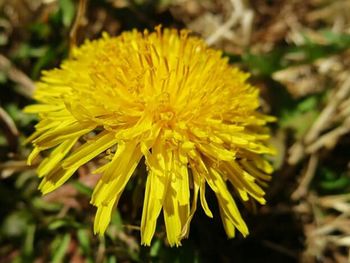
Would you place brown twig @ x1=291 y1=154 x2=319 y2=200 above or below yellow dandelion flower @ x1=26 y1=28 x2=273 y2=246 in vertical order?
below

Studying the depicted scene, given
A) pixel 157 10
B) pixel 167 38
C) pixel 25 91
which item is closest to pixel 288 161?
pixel 167 38

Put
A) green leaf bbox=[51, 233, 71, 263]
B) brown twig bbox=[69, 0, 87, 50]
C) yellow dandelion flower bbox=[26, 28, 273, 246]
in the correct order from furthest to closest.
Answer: brown twig bbox=[69, 0, 87, 50] < green leaf bbox=[51, 233, 71, 263] < yellow dandelion flower bbox=[26, 28, 273, 246]

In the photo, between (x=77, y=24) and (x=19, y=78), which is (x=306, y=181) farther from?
(x=19, y=78)

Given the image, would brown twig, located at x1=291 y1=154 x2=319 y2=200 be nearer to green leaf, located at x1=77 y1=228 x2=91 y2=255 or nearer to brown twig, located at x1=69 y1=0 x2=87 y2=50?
green leaf, located at x1=77 y1=228 x2=91 y2=255

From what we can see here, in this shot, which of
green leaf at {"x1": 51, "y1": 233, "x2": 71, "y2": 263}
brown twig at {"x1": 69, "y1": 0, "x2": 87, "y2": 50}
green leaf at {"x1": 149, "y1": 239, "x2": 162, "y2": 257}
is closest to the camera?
green leaf at {"x1": 149, "y1": 239, "x2": 162, "y2": 257}

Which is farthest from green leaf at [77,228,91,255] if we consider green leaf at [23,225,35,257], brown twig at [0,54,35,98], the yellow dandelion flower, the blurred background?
brown twig at [0,54,35,98]

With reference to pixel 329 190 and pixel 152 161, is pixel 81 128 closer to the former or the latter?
pixel 152 161

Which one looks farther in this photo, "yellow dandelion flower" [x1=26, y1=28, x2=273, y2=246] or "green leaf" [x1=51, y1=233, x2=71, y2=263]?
"green leaf" [x1=51, y1=233, x2=71, y2=263]
